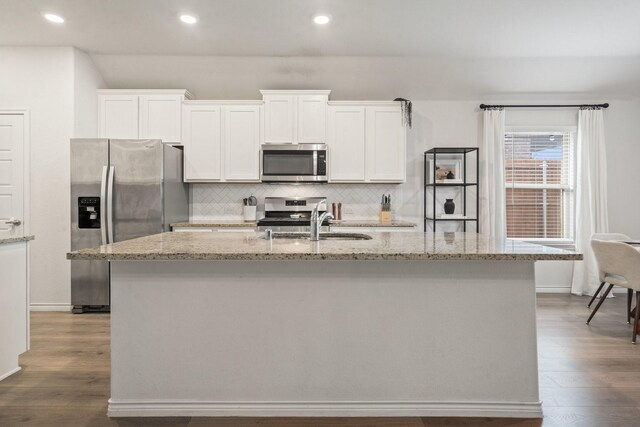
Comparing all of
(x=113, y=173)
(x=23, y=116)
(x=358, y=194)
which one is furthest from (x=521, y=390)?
(x=23, y=116)

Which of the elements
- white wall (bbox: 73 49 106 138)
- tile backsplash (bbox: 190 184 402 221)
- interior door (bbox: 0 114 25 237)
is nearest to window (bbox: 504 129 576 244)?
tile backsplash (bbox: 190 184 402 221)

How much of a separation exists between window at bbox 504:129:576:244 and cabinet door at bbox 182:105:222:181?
370 centimetres

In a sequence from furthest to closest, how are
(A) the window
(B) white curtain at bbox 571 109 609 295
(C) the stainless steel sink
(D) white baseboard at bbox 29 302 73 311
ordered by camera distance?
(A) the window → (B) white curtain at bbox 571 109 609 295 → (D) white baseboard at bbox 29 302 73 311 → (C) the stainless steel sink

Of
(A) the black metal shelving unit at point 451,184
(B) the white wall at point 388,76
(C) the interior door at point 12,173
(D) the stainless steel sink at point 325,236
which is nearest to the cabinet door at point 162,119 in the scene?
(B) the white wall at point 388,76

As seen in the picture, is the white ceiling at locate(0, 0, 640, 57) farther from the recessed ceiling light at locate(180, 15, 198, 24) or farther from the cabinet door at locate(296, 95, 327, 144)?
the cabinet door at locate(296, 95, 327, 144)

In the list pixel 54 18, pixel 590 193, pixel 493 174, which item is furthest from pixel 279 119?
pixel 590 193

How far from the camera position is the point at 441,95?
193 inches

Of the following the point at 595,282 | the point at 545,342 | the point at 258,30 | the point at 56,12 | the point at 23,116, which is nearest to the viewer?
the point at 545,342

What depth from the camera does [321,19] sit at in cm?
358

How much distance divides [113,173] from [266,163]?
1.60 m

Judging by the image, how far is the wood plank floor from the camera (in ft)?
6.37

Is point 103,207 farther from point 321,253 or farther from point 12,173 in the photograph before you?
point 321,253

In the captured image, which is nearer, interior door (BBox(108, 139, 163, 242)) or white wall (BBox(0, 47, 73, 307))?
interior door (BBox(108, 139, 163, 242))

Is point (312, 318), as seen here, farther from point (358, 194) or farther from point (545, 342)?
point (358, 194)
